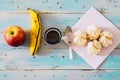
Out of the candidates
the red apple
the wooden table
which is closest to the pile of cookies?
the wooden table

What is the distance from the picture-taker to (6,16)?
129cm

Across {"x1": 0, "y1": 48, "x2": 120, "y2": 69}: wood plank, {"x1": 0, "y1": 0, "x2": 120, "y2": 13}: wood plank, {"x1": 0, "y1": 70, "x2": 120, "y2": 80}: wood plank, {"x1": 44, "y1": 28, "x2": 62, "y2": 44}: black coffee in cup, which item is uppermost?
{"x1": 0, "y1": 0, "x2": 120, "y2": 13}: wood plank

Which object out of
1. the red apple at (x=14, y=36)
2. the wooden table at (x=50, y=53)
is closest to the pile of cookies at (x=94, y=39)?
the wooden table at (x=50, y=53)

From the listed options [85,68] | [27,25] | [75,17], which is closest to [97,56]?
[85,68]

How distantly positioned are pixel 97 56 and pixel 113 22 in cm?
15

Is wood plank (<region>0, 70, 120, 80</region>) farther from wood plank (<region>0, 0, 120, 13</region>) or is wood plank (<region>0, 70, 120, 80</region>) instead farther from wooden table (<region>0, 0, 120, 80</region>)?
wood plank (<region>0, 0, 120, 13</region>)

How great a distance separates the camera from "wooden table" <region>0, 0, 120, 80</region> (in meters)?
1.28

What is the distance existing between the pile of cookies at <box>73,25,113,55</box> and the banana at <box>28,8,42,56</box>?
136mm

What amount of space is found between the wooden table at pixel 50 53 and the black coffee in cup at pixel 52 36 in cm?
2

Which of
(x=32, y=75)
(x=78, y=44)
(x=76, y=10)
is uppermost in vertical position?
(x=76, y=10)

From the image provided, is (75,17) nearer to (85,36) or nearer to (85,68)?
(85,36)

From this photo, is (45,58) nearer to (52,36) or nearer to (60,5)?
(52,36)

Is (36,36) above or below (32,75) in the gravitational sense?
above

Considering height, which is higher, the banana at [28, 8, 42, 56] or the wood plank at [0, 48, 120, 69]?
the banana at [28, 8, 42, 56]
